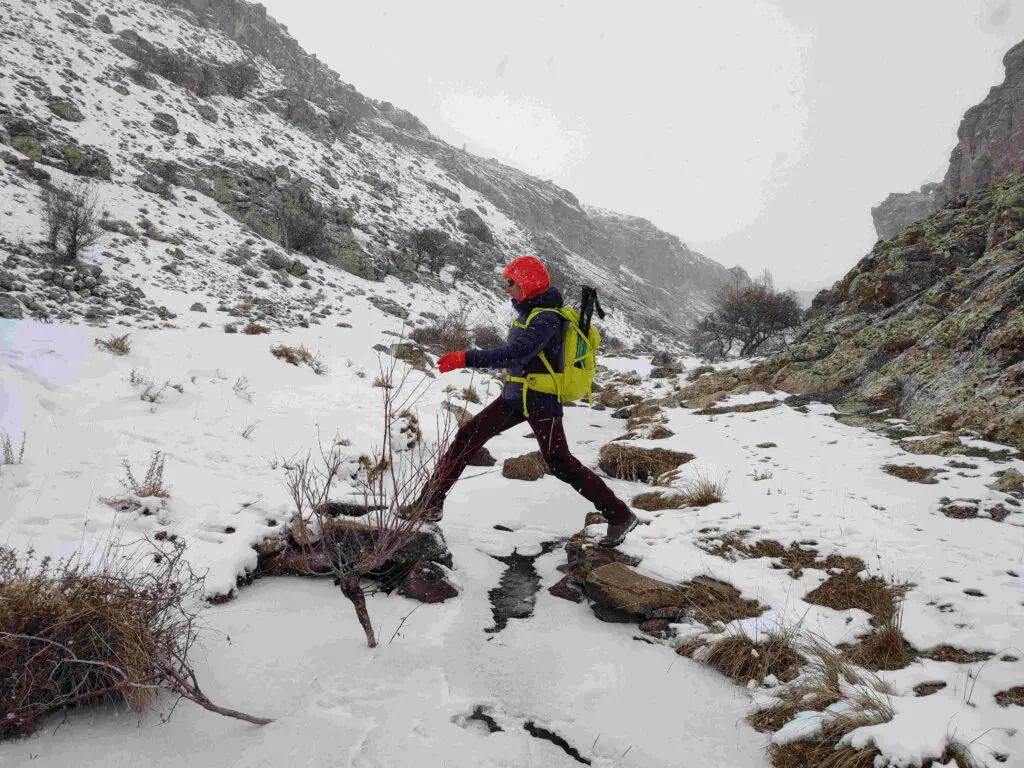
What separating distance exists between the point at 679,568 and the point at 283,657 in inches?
85.7

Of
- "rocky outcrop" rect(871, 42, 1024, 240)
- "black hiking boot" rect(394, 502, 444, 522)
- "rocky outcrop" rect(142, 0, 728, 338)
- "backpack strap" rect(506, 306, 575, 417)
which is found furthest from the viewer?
"rocky outcrop" rect(142, 0, 728, 338)

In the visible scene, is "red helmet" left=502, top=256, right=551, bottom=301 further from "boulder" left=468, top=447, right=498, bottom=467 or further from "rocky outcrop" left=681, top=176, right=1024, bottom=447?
"rocky outcrop" left=681, top=176, right=1024, bottom=447

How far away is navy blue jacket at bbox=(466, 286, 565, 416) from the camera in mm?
2904

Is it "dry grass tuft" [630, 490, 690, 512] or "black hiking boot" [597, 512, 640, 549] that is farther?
"dry grass tuft" [630, 490, 690, 512]

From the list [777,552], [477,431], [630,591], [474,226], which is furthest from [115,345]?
[474,226]

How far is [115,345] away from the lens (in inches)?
193

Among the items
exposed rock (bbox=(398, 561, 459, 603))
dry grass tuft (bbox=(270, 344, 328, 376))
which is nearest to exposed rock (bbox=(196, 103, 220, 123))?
dry grass tuft (bbox=(270, 344, 328, 376))

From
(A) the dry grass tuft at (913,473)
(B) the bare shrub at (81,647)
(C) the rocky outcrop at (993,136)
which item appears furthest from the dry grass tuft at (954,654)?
(C) the rocky outcrop at (993,136)

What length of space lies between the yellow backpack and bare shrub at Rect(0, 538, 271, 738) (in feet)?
6.94

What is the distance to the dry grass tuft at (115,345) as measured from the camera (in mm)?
4824

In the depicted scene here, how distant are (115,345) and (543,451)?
15.2 feet

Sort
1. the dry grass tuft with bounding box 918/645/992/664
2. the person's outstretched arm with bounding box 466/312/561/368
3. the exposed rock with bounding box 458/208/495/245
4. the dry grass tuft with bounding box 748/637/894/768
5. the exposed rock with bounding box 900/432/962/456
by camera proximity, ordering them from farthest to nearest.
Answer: the exposed rock with bounding box 458/208/495/245
the exposed rock with bounding box 900/432/962/456
the person's outstretched arm with bounding box 466/312/561/368
the dry grass tuft with bounding box 918/645/992/664
the dry grass tuft with bounding box 748/637/894/768

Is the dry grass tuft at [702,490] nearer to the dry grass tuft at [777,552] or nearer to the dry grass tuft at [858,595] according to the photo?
the dry grass tuft at [777,552]

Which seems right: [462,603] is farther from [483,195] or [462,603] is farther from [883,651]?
[483,195]
